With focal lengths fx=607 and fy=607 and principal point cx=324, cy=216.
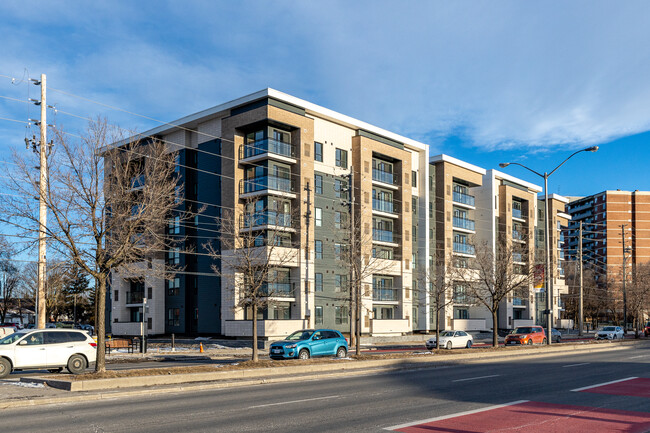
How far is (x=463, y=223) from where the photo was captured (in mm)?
73688

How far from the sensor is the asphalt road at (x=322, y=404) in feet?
39.5

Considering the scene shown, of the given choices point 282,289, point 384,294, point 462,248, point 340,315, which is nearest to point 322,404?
point 282,289

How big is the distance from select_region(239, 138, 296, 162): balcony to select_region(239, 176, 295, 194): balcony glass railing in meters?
1.78

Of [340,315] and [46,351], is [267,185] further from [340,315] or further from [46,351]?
[46,351]

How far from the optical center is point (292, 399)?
52.6ft

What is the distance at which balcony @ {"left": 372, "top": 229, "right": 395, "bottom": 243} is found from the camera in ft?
194

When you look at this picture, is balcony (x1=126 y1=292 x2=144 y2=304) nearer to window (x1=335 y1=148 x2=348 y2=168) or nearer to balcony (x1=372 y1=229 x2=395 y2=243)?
window (x1=335 y1=148 x2=348 y2=168)

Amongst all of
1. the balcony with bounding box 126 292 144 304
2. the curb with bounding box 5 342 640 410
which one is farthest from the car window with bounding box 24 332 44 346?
the balcony with bounding box 126 292 144 304

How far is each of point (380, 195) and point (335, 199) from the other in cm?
645

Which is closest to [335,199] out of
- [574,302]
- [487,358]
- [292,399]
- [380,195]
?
[380,195]

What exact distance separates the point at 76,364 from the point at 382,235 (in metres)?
39.2

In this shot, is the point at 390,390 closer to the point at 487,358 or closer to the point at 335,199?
the point at 487,358

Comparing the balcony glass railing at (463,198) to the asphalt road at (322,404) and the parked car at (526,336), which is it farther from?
the asphalt road at (322,404)

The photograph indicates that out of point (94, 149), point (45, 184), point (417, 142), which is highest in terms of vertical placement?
point (417, 142)
